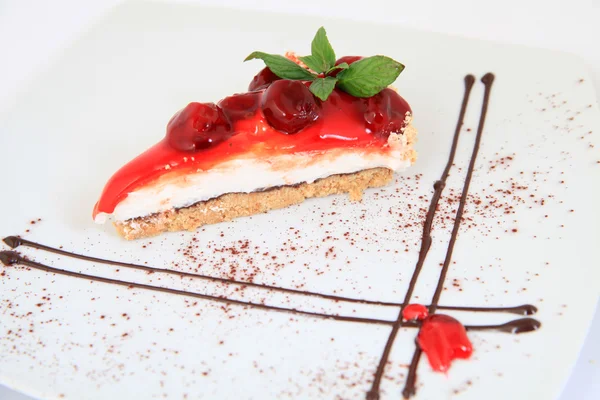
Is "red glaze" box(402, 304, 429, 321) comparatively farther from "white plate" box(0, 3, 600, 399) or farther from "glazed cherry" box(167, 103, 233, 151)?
"glazed cherry" box(167, 103, 233, 151)

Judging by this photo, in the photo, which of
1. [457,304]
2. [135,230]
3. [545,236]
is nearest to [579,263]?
[545,236]

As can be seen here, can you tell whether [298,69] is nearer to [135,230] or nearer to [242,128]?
[242,128]

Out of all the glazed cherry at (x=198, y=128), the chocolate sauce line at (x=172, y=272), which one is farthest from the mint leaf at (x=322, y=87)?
the chocolate sauce line at (x=172, y=272)

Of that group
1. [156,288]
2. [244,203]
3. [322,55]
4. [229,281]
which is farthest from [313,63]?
[156,288]

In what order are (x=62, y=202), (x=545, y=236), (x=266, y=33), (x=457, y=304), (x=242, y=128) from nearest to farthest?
Result: (x=457, y=304), (x=545, y=236), (x=242, y=128), (x=62, y=202), (x=266, y=33)

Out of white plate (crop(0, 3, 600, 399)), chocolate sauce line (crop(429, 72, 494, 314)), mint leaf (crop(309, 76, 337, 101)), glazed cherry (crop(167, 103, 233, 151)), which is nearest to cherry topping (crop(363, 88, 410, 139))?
mint leaf (crop(309, 76, 337, 101))

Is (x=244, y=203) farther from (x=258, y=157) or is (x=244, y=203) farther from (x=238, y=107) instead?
(x=238, y=107)

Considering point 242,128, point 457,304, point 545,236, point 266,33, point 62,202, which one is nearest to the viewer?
point 457,304
